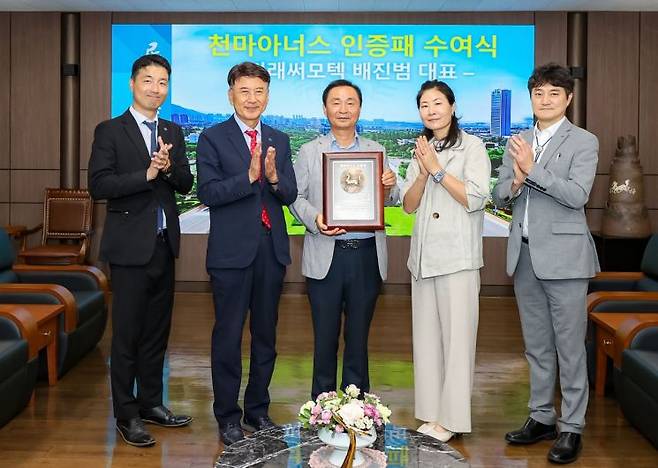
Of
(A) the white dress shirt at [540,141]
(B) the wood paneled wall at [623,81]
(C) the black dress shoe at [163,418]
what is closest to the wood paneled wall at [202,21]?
(B) the wood paneled wall at [623,81]

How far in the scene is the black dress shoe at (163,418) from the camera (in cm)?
369

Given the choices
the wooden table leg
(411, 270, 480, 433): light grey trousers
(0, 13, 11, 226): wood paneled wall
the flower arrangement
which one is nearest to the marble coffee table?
the flower arrangement

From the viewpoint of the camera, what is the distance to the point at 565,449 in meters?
3.26

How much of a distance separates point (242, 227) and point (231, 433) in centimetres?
92

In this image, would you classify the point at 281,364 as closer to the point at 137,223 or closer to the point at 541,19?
the point at 137,223

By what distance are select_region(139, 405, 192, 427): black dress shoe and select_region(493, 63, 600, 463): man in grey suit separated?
5.54 ft

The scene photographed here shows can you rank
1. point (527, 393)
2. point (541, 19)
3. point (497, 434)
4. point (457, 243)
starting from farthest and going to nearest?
point (541, 19), point (527, 393), point (497, 434), point (457, 243)

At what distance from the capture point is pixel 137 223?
3.39 m

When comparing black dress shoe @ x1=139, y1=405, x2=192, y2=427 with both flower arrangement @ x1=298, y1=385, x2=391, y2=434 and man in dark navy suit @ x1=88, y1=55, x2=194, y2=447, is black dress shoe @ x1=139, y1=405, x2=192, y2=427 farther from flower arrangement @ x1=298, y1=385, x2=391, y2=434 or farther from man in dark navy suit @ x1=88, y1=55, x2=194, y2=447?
flower arrangement @ x1=298, y1=385, x2=391, y2=434

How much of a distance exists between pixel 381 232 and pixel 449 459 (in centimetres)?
132

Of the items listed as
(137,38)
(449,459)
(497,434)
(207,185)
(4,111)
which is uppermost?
(137,38)

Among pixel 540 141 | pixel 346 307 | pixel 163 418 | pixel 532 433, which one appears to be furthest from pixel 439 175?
pixel 163 418

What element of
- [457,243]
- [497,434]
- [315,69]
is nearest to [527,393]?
[497,434]

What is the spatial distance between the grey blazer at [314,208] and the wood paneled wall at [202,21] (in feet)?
13.9
